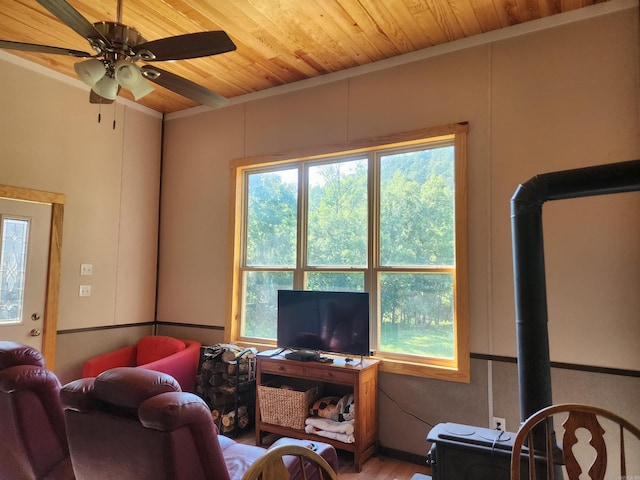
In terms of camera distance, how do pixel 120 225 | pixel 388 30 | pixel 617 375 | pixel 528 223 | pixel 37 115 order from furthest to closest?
pixel 120 225 < pixel 37 115 < pixel 388 30 < pixel 617 375 < pixel 528 223

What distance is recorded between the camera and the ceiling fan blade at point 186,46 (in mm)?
2127

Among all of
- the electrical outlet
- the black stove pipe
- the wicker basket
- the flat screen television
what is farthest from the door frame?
the black stove pipe

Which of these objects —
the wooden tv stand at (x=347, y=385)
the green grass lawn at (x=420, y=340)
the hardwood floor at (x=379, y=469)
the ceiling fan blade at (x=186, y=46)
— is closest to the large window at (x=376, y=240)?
the green grass lawn at (x=420, y=340)

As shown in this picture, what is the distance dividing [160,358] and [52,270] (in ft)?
4.27

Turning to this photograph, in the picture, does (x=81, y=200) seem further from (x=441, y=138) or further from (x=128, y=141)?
(x=441, y=138)

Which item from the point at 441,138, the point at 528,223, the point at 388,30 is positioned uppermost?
the point at 388,30

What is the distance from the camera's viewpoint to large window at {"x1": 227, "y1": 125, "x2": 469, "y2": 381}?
323 cm

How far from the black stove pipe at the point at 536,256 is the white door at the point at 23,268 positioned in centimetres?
392

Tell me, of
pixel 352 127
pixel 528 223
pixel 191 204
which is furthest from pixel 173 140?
pixel 528 223

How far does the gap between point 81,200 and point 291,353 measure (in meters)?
2.59

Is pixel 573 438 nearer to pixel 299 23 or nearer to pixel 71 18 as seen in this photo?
pixel 71 18

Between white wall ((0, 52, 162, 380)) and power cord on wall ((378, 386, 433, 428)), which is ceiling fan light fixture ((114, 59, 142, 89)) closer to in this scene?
white wall ((0, 52, 162, 380))

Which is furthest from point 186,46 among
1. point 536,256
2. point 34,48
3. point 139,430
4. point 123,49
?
point 536,256

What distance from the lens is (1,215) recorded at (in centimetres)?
356
